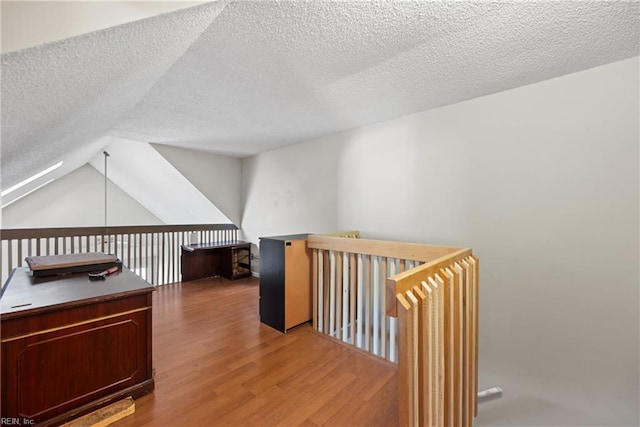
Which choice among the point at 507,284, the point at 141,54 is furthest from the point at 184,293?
the point at 507,284

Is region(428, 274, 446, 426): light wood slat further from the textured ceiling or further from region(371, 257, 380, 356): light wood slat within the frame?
the textured ceiling

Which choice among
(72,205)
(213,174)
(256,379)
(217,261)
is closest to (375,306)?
(256,379)

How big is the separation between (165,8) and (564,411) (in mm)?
3560

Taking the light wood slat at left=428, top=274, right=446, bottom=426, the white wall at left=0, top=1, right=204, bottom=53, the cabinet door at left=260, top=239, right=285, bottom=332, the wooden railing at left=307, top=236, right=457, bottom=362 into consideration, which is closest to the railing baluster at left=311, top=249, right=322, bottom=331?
the wooden railing at left=307, top=236, right=457, bottom=362

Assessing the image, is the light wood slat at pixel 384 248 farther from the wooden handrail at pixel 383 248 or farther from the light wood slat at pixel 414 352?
the light wood slat at pixel 414 352

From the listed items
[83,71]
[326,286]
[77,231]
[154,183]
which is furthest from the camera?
[154,183]

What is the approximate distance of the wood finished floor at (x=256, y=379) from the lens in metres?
1.53

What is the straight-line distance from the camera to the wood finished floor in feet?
5.01

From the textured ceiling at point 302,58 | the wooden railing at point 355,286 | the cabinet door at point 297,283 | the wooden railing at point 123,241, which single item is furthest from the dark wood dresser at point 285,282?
the wooden railing at point 123,241

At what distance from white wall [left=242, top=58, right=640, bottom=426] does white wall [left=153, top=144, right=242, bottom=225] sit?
3.29 meters

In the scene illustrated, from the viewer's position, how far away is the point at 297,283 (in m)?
2.63

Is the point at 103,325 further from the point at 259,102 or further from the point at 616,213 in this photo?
the point at 616,213

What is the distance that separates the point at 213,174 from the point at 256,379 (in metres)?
3.69

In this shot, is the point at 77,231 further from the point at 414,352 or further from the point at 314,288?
the point at 414,352
